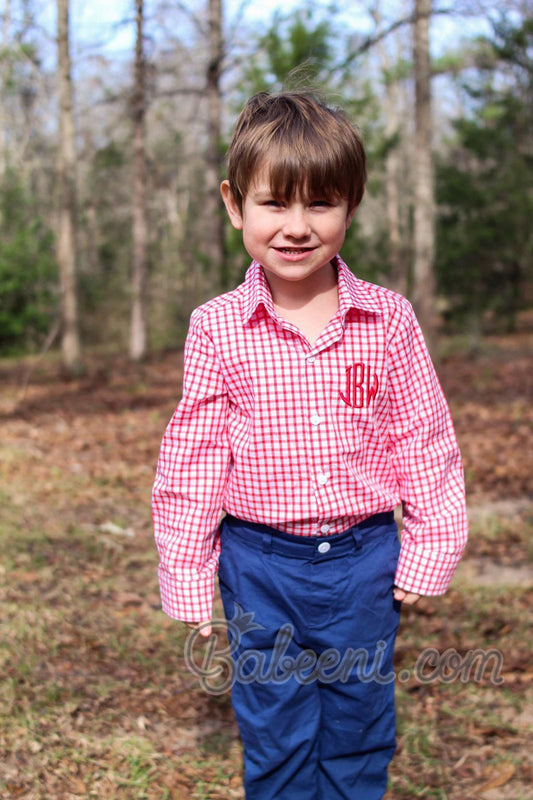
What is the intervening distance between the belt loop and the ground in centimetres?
115

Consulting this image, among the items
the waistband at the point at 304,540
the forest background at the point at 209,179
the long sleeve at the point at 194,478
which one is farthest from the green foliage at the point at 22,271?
the waistband at the point at 304,540

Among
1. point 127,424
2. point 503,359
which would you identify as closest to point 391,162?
point 503,359

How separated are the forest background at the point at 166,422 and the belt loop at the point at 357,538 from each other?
1047 mm

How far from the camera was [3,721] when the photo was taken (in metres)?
2.88

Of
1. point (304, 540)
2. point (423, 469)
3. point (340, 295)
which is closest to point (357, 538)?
point (304, 540)

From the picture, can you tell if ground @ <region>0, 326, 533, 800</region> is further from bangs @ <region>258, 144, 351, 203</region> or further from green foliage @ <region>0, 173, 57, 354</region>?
green foliage @ <region>0, 173, 57, 354</region>

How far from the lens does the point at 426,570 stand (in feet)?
6.51

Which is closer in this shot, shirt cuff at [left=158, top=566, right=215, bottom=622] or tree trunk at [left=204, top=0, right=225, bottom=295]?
shirt cuff at [left=158, top=566, right=215, bottom=622]

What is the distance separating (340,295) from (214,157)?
39.2ft

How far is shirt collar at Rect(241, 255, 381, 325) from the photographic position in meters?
1.91

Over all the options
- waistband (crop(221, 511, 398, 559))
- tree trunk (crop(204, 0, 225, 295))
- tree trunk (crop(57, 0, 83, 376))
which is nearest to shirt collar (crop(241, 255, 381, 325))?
waistband (crop(221, 511, 398, 559))

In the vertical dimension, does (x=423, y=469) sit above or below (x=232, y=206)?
below

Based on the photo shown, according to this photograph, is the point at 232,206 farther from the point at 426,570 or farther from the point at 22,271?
the point at 22,271

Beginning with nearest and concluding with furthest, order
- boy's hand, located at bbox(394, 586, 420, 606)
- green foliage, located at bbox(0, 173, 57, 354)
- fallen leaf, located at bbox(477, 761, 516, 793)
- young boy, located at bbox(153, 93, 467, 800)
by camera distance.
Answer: young boy, located at bbox(153, 93, 467, 800) < boy's hand, located at bbox(394, 586, 420, 606) < fallen leaf, located at bbox(477, 761, 516, 793) < green foliage, located at bbox(0, 173, 57, 354)
